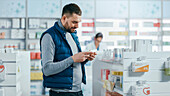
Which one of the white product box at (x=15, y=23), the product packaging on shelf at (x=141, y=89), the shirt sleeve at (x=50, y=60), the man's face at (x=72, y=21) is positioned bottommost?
the product packaging on shelf at (x=141, y=89)

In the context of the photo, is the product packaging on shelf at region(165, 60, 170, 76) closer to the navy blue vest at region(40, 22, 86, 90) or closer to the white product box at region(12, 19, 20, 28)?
the navy blue vest at region(40, 22, 86, 90)

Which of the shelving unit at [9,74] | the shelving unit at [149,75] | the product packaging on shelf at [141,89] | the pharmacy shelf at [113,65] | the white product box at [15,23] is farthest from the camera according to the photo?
the white product box at [15,23]

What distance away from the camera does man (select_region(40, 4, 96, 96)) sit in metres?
1.70

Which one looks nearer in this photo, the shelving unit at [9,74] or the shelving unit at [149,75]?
the shelving unit at [149,75]

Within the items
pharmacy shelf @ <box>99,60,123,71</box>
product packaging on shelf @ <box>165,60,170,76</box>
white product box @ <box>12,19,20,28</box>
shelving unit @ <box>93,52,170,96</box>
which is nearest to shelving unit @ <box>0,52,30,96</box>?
pharmacy shelf @ <box>99,60,123,71</box>

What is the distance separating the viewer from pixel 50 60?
66.9 inches

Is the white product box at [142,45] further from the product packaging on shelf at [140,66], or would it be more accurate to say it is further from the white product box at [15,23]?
the white product box at [15,23]

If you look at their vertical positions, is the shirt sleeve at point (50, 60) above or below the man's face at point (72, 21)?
below

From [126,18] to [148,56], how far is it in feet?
16.9

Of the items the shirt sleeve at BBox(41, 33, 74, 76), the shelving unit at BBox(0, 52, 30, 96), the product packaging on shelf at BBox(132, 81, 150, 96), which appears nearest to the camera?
the shirt sleeve at BBox(41, 33, 74, 76)

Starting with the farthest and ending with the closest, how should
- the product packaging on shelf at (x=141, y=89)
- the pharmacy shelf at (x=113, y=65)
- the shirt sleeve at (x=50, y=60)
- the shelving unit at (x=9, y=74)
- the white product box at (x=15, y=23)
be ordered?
the white product box at (x=15, y=23), the shelving unit at (x=9, y=74), the pharmacy shelf at (x=113, y=65), the product packaging on shelf at (x=141, y=89), the shirt sleeve at (x=50, y=60)

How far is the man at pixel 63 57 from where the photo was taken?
5.57ft

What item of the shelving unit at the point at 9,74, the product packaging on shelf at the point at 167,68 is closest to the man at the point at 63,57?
the product packaging on shelf at the point at 167,68

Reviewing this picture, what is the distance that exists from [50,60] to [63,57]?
0.11 m
